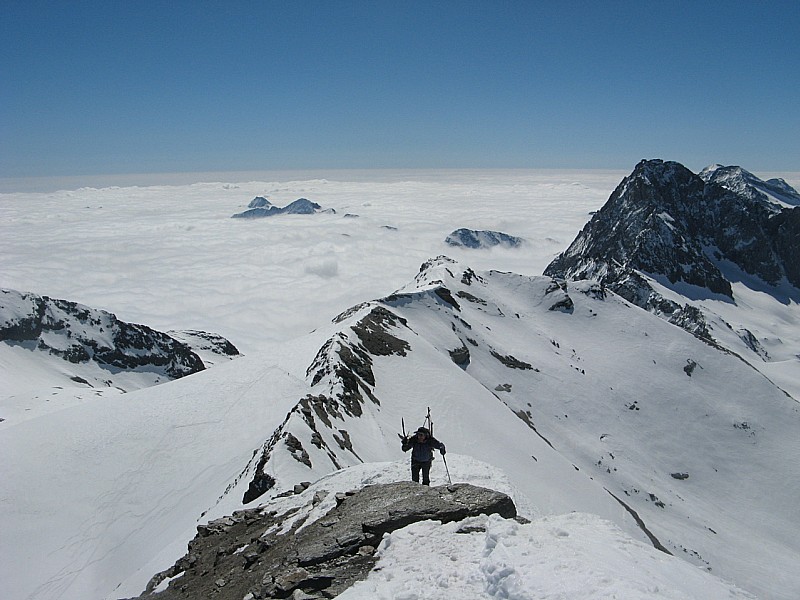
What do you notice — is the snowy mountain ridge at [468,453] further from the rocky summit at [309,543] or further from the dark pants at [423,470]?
the dark pants at [423,470]

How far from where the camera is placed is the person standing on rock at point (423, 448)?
53.7ft

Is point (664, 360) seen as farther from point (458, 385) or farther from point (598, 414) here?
point (458, 385)

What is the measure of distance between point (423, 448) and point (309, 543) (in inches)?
197

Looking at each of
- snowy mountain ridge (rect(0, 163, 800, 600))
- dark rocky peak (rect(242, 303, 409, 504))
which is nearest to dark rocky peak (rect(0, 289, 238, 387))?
snowy mountain ridge (rect(0, 163, 800, 600))

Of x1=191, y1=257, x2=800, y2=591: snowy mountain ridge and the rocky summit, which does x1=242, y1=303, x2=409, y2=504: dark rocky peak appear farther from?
the rocky summit

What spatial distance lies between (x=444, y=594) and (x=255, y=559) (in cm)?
722

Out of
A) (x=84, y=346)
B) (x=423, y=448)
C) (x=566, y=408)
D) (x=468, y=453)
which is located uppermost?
(x=423, y=448)

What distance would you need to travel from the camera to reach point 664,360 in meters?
91.9

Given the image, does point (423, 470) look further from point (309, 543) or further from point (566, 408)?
point (566, 408)

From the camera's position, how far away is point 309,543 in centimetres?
1277

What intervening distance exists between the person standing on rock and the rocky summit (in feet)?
3.91

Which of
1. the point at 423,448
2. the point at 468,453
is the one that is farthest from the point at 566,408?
the point at 423,448

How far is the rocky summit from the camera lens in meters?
11.4

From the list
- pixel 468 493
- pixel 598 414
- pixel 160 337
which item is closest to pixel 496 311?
pixel 598 414
